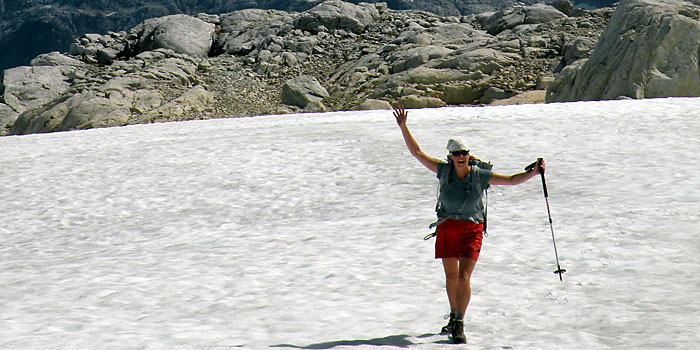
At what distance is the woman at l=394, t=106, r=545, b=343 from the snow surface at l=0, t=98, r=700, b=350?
0.55 m

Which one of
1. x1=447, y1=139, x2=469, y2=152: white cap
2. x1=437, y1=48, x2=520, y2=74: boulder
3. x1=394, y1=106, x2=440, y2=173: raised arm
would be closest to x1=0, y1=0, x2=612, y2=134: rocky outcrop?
x1=437, y1=48, x2=520, y2=74: boulder

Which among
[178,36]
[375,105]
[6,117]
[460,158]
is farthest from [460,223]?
[178,36]

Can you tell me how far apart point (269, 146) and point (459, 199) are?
13.7 meters

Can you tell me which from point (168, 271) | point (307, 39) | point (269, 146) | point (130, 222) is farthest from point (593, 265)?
point (307, 39)

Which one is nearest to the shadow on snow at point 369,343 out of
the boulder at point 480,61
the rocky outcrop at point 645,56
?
the rocky outcrop at point 645,56

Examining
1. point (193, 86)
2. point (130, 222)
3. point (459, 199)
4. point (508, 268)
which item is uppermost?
point (459, 199)

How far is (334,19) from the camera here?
66.6 meters

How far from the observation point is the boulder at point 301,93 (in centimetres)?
4631

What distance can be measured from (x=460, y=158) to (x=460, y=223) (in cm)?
63

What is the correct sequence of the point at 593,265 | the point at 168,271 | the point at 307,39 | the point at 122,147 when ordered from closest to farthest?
the point at 593,265 → the point at 168,271 → the point at 122,147 → the point at 307,39

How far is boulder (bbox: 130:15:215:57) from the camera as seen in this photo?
63031 millimetres

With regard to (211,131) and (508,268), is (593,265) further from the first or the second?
(211,131)

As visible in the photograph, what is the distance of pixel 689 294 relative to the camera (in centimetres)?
797

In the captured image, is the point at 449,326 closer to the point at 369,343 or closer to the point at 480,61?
the point at 369,343
